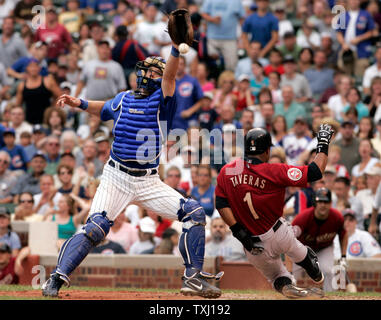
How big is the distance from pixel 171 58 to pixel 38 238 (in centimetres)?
497

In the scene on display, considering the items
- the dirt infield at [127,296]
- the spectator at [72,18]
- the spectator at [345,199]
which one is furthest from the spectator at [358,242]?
the spectator at [72,18]

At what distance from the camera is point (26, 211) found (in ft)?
43.4

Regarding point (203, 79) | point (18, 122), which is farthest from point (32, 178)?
point (203, 79)

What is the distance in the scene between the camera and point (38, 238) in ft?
40.4

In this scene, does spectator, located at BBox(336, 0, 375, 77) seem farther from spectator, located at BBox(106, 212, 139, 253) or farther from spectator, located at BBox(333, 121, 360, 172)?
spectator, located at BBox(106, 212, 139, 253)

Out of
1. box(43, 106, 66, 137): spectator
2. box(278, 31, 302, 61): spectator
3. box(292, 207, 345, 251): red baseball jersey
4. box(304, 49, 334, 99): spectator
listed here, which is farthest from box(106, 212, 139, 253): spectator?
box(278, 31, 302, 61): spectator

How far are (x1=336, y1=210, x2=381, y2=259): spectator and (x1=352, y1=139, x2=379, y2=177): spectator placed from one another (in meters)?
1.82

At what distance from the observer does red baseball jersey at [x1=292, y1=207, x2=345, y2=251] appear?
425 inches

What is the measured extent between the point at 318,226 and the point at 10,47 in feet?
30.8

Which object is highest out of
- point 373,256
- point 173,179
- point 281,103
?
point 281,103

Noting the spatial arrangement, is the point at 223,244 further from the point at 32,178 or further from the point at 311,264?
the point at 32,178

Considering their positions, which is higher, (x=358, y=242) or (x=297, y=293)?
(x=297, y=293)

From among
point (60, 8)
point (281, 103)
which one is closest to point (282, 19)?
point (281, 103)
